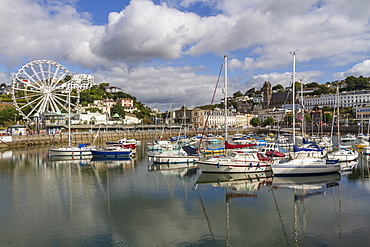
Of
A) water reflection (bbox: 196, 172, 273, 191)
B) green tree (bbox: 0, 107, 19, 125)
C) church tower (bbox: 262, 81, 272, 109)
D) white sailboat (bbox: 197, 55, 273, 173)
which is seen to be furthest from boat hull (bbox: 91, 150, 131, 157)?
church tower (bbox: 262, 81, 272, 109)

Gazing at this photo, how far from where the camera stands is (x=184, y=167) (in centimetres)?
2830

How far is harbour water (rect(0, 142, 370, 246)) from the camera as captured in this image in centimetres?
1213

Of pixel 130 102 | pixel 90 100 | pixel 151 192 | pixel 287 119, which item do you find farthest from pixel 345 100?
pixel 151 192

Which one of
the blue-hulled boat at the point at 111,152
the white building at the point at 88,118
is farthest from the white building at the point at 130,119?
the blue-hulled boat at the point at 111,152

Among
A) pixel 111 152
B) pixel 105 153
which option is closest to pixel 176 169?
pixel 111 152

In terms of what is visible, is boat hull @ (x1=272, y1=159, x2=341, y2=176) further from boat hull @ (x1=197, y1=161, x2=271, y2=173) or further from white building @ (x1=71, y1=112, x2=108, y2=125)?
white building @ (x1=71, y1=112, x2=108, y2=125)

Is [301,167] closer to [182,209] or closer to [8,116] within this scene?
[182,209]

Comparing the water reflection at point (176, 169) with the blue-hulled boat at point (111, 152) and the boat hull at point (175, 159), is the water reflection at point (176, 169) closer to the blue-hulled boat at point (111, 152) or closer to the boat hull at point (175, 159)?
the boat hull at point (175, 159)

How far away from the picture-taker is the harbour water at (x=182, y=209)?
12133mm

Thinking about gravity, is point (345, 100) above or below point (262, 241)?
above

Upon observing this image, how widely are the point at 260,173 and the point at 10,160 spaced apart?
2773 cm

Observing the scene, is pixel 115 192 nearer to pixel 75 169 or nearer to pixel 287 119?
pixel 75 169

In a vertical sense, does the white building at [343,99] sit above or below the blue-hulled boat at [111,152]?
above

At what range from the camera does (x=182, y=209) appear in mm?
15734
